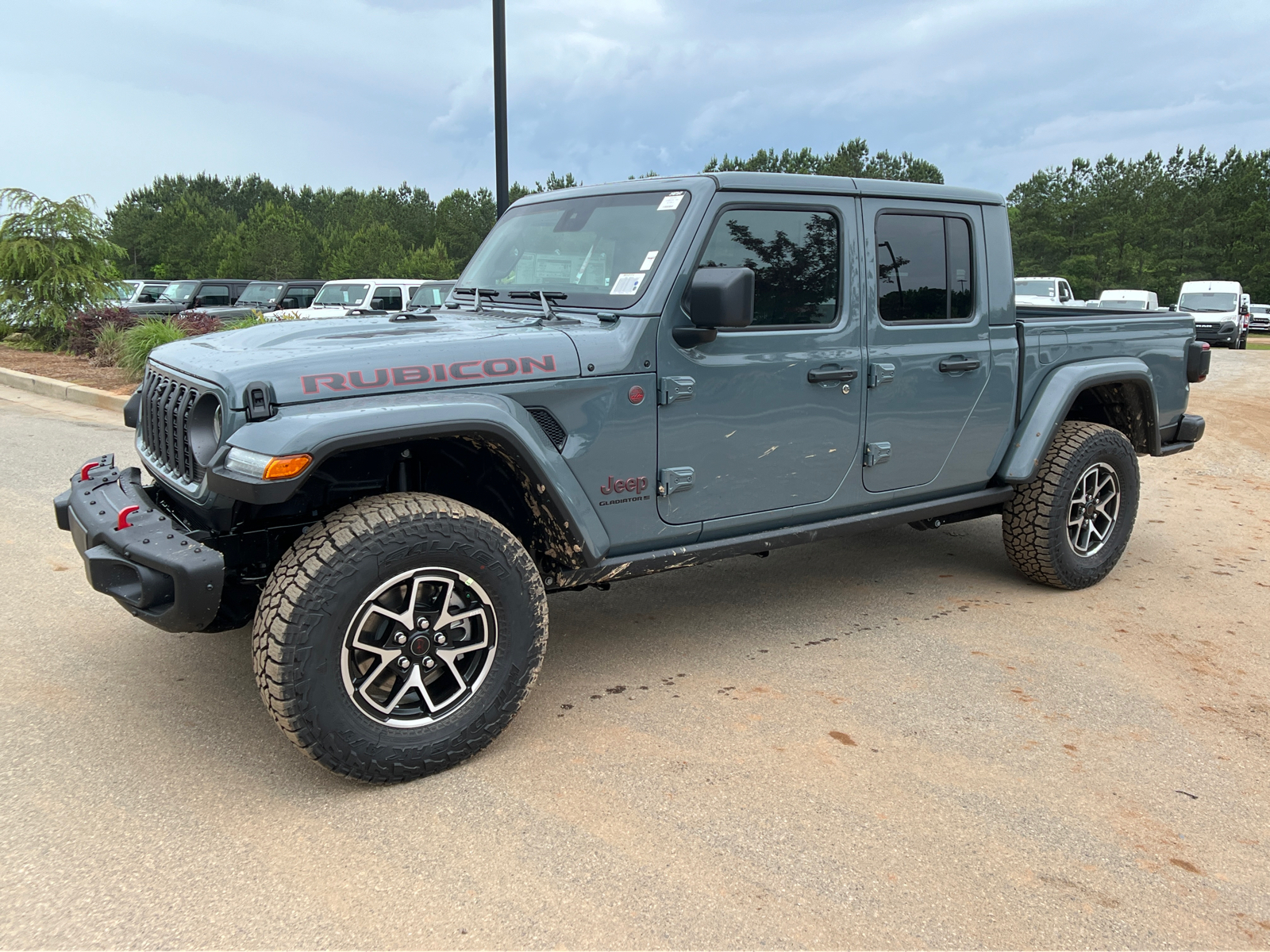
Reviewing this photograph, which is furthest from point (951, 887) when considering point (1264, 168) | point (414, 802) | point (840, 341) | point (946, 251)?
point (1264, 168)

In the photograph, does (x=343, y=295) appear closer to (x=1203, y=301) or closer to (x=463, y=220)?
(x=1203, y=301)

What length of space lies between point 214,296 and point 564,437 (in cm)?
2487

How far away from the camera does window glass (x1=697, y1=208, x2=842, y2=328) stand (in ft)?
12.1

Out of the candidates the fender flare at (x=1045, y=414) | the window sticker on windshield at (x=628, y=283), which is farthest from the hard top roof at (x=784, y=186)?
the fender flare at (x=1045, y=414)

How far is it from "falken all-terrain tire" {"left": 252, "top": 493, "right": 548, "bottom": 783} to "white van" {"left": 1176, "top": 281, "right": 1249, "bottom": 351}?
29.1 metres

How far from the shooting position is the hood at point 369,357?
288 centimetres

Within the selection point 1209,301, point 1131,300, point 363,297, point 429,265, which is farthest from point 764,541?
point 429,265

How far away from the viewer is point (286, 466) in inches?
107

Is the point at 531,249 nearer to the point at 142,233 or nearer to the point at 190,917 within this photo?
the point at 190,917

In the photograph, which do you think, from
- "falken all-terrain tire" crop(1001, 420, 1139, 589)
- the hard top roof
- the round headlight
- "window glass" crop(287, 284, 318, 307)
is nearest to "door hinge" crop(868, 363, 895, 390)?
the hard top roof

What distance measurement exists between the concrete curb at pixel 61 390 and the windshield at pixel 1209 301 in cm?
2901

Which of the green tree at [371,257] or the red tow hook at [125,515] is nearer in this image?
the red tow hook at [125,515]

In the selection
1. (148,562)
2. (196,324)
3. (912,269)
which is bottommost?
(148,562)

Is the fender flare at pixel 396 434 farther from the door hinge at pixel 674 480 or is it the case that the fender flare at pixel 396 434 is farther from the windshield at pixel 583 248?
the windshield at pixel 583 248
